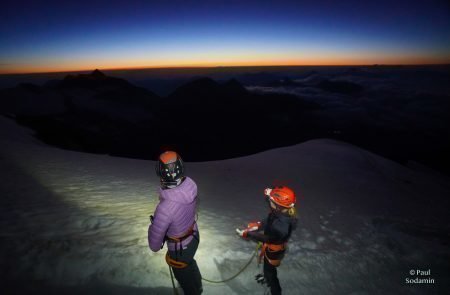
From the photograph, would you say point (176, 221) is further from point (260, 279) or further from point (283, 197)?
point (260, 279)

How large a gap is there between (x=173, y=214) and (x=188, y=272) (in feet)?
3.19

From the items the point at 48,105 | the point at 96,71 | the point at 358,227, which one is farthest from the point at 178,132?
the point at 358,227

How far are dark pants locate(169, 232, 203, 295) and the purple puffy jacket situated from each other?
0.12 meters

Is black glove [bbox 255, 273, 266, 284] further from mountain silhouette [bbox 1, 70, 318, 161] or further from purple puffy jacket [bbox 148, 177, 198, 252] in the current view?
mountain silhouette [bbox 1, 70, 318, 161]

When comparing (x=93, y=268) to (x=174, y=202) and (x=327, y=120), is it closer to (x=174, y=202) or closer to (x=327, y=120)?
(x=174, y=202)

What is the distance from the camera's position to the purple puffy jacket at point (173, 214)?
2.77 metres

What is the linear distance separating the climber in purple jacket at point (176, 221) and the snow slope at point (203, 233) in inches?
51.0

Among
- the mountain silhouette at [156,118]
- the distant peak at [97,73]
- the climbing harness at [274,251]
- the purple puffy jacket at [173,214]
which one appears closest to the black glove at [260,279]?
the climbing harness at [274,251]

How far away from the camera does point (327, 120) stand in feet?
652

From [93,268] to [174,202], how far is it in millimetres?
2700

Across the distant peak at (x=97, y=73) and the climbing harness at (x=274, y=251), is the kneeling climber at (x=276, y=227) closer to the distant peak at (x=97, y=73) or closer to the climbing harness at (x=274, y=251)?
the climbing harness at (x=274, y=251)

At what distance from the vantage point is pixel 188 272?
10.6 ft

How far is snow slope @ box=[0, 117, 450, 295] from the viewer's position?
4273mm

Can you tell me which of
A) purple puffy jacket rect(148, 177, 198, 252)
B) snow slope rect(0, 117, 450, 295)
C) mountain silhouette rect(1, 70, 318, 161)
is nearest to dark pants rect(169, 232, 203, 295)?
purple puffy jacket rect(148, 177, 198, 252)
